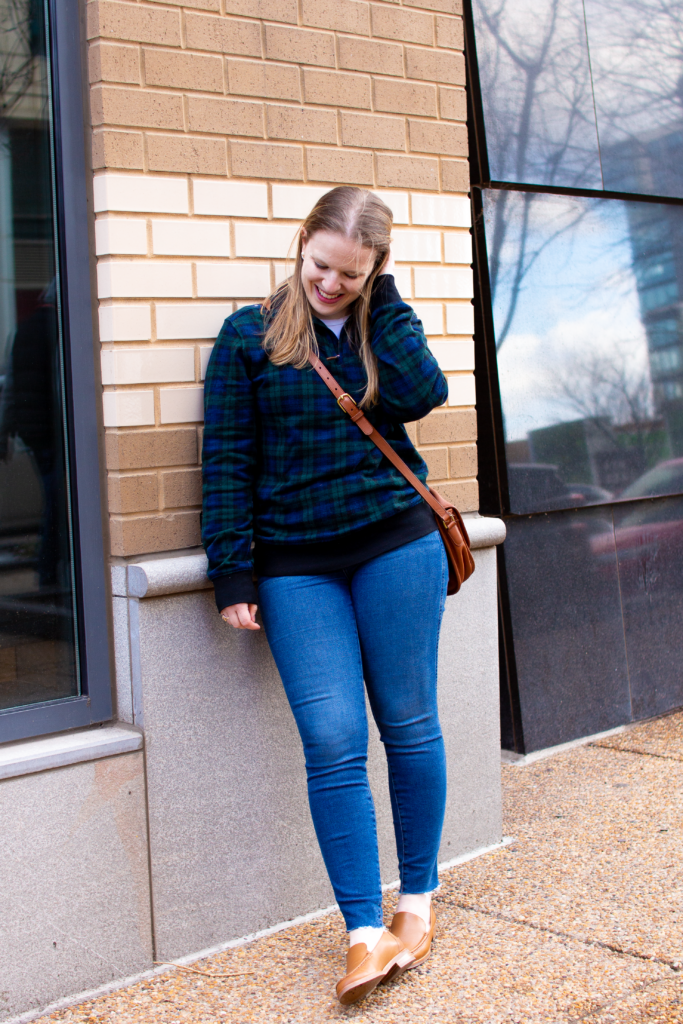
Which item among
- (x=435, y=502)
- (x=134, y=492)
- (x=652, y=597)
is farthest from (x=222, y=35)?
(x=652, y=597)

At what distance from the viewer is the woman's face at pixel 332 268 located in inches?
106

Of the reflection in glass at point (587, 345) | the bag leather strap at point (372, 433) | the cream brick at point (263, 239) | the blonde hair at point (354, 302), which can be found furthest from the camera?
the reflection in glass at point (587, 345)

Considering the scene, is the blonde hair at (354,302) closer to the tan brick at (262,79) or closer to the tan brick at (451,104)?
the tan brick at (262,79)

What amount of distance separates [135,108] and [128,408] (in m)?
0.79

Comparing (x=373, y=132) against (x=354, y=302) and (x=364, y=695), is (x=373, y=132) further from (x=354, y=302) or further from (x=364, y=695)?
(x=364, y=695)

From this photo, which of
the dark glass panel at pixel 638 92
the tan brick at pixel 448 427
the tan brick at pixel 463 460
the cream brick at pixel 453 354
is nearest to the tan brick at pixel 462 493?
the tan brick at pixel 463 460

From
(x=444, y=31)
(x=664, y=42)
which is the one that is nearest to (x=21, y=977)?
(x=444, y=31)

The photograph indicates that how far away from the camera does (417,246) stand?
11.7 ft

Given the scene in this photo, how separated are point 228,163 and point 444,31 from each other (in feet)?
3.43

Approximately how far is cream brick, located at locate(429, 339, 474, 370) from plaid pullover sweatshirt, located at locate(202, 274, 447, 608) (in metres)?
0.78

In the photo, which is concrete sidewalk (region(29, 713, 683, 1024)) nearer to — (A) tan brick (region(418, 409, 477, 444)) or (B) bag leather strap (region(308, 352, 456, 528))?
(B) bag leather strap (region(308, 352, 456, 528))

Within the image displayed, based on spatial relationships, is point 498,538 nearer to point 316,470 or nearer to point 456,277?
point 456,277

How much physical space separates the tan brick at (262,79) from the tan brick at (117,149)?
37 cm

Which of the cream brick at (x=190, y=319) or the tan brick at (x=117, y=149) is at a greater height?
the tan brick at (x=117, y=149)
